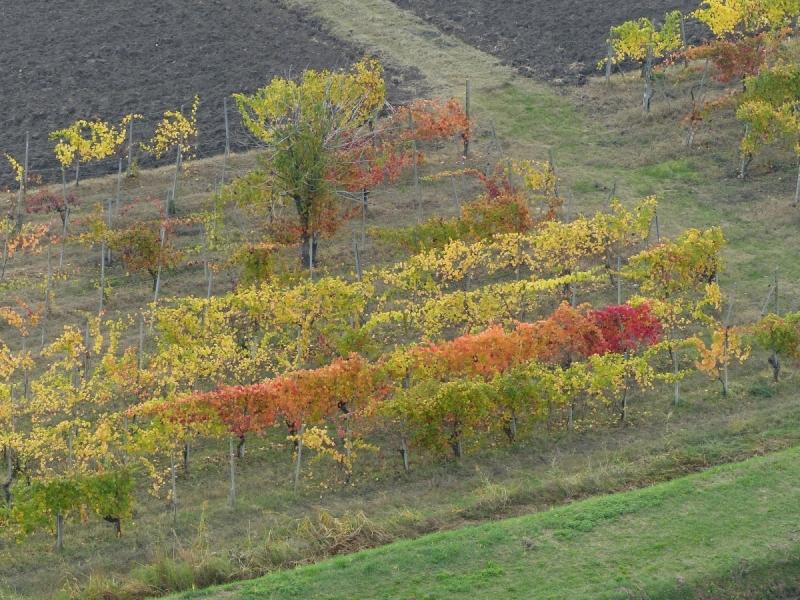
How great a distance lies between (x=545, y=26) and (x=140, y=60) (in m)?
13.0

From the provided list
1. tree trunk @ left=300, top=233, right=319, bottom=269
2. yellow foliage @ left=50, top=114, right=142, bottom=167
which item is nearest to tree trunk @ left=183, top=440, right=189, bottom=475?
tree trunk @ left=300, top=233, right=319, bottom=269

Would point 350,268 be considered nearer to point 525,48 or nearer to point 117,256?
point 117,256

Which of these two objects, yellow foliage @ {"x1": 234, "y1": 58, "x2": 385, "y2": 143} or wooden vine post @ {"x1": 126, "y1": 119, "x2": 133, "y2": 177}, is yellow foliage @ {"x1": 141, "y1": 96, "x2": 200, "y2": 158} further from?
yellow foliage @ {"x1": 234, "y1": 58, "x2": 385, "y2": 143}

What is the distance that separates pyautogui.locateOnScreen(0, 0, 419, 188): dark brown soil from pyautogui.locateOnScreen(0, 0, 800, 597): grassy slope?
3.38 metres

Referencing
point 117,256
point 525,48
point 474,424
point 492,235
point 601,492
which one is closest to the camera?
point 601,492

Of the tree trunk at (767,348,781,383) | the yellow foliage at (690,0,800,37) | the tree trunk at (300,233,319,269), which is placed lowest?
the tree trunk at (767,348,781,383)

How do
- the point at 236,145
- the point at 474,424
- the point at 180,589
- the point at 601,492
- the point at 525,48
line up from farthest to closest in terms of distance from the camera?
the point at 525,48 < the point at 236,145 < the point at 474,424 < the point at 601,492 < the point at 180,589

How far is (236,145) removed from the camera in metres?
35.4

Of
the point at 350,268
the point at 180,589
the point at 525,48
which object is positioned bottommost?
the point at 180,589

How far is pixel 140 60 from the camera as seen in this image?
40406 mm

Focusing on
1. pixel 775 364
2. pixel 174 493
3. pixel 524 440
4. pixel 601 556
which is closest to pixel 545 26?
pixel 775 364

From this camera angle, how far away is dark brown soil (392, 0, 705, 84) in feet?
130

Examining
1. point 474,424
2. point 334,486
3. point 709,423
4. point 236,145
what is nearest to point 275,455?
point 334,486

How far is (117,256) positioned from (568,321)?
39.1 ft
